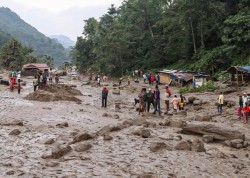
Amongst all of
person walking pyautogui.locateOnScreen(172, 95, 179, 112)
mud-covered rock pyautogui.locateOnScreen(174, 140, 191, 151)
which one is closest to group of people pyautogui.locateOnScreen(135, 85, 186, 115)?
person walking pyautogui.locateOnScreen(172, 95, 179, 112)

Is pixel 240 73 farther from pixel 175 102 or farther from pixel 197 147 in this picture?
pixel 197 147

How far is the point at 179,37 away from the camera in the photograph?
55.9 m

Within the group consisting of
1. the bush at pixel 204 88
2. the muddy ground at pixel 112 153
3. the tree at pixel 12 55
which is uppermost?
the tree at pixel 12 55

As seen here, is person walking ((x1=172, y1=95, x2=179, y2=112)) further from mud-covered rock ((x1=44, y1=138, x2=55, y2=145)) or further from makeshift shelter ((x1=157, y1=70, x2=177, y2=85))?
makeshift shelter ((x1=157, y1=70, x2=177, y2=85))

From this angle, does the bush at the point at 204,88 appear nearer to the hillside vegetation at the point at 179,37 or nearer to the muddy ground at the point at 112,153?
the hillside vegetation at the point at 179,37

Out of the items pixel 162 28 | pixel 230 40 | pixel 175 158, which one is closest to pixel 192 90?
pixel 230 40

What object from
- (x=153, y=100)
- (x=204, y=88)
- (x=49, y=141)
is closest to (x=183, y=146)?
(x=49, y=141)

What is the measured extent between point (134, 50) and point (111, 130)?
52268 mm

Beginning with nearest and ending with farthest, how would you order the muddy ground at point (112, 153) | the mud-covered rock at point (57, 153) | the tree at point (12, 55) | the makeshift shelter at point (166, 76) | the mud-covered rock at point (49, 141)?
the muddy ground at point (112, 153), the mud-covered rock at point (57, 153), the mud-covered rock at point (49, 141), the makeshift shelter at point (166, 76), the tree at point (12, 55)

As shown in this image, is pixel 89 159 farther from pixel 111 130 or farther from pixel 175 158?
pixel 111 130

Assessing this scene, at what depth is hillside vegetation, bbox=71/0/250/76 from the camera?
40469 mm

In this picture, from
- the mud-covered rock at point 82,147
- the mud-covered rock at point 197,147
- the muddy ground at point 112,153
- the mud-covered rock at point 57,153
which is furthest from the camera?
the mud-covered rock at point 197,147

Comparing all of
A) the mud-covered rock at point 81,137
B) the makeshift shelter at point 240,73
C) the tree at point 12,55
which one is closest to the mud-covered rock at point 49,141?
the mud-covered rock at point 81,137

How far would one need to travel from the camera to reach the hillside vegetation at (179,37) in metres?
40.5
